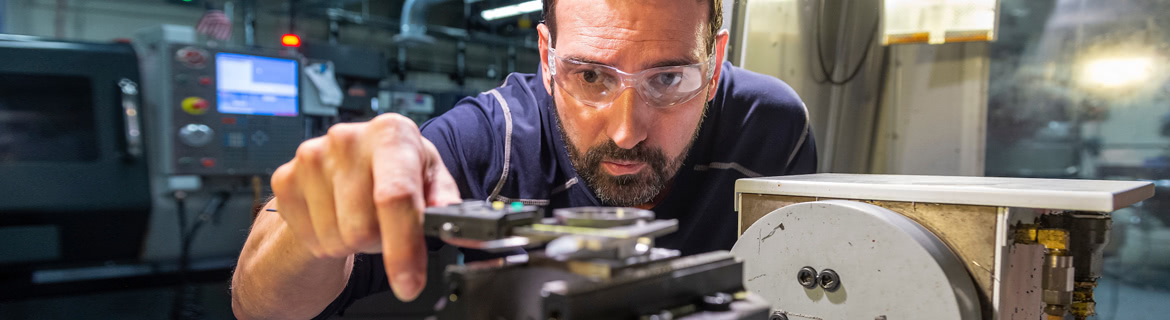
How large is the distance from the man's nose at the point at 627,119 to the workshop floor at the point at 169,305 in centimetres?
173

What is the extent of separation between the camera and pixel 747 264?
2.67 ft

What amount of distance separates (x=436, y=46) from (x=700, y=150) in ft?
22.0

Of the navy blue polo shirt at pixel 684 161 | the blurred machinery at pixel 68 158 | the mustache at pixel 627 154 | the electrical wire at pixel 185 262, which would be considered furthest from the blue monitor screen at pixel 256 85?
the mustache at pixel 627 154

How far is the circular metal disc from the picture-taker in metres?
0.68

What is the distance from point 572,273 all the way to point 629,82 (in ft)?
1.84

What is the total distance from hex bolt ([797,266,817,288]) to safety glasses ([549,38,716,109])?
0.37m

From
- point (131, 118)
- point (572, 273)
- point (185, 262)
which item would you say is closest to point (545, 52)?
point (572, 273)

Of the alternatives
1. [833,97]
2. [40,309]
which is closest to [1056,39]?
[833,97]

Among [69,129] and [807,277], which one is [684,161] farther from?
[69,129]

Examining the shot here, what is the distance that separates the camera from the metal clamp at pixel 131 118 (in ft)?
8.00

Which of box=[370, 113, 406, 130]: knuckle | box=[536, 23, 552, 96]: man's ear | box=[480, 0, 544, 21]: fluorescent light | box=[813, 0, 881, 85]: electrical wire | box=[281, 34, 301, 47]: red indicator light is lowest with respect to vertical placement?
box=[370, 113, 406, 130]: knuckle

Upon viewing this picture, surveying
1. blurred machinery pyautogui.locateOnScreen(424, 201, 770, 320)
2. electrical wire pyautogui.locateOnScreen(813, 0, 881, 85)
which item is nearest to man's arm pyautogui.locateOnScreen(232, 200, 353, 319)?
blurred machinery pyautogui.locateOnScreen(424, 201, 770, 320)

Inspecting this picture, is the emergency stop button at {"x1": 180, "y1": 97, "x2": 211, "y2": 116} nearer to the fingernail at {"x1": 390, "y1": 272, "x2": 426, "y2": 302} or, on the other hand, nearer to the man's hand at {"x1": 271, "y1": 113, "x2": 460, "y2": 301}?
the man's hand at {"x1": 271, "y1": 113, "x2": 460, "y2": 301}

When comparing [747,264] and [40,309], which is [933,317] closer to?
[747,264]
